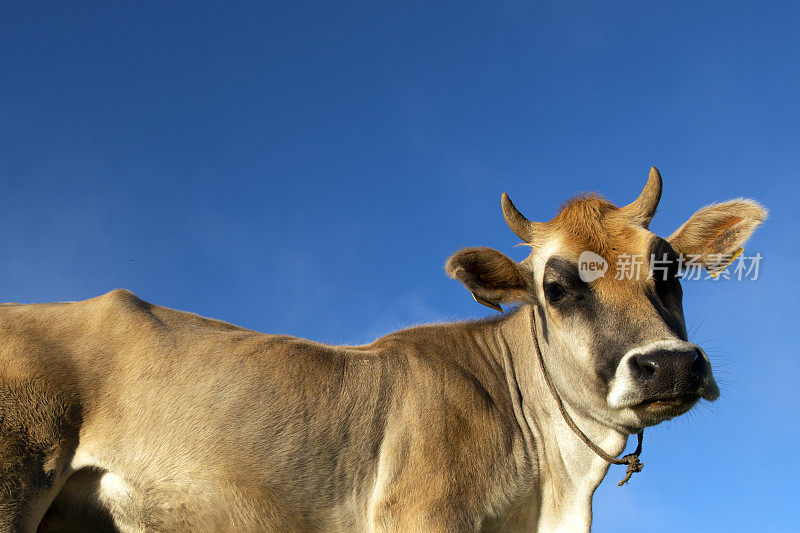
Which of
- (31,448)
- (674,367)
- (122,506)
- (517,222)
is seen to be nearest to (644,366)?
(674,367)

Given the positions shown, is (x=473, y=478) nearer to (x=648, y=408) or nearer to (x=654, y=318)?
(x=648, y=408)

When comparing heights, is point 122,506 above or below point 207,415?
below

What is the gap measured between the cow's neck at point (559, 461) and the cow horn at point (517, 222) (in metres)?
1.67

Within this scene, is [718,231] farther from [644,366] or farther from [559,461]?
[559,461]

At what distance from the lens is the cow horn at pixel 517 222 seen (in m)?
7.07

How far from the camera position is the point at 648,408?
537 centimetres

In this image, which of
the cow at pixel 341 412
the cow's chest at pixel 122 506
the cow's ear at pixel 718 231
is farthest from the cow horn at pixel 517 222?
the cow's chest at pixel 122 506

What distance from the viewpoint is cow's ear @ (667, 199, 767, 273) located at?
7.08 metres

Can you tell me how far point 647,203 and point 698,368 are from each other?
2.45m

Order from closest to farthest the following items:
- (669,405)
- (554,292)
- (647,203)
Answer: (669,405) → (554,292) → (647,203)

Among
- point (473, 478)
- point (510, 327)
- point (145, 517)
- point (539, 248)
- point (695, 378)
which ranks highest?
point (539, 248)

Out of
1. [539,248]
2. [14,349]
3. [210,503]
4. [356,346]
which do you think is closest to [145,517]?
[210,503]

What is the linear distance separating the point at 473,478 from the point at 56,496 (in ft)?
12.5

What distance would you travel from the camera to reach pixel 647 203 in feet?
23.1
